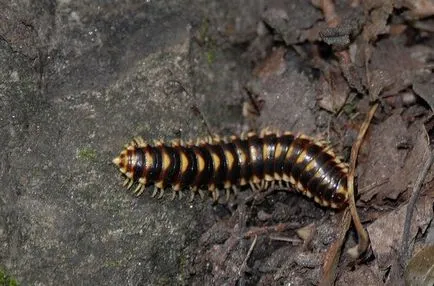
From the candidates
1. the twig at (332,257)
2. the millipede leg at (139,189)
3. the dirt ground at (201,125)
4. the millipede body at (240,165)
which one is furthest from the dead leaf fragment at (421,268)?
the millipede leg at (139,189)

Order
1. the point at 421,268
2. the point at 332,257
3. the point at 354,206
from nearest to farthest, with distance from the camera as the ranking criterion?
the point at 421,268, the point at 332,257, the point at 354,206

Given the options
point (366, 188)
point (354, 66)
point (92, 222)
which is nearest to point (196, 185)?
point (92, 222)

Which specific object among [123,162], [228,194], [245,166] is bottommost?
[228,194]

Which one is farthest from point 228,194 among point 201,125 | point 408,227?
point 408,227

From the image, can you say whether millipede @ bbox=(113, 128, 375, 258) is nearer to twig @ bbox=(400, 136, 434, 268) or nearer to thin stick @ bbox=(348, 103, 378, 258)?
thin stick @ bbox=(348, 103, 378, 258)

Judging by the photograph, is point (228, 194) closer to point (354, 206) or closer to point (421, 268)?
point (354, 206)

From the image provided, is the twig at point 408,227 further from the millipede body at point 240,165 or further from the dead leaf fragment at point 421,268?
the millipede body at point 240,165

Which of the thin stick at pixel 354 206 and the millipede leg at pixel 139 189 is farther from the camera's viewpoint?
the millipede leg at pixel 139 189
